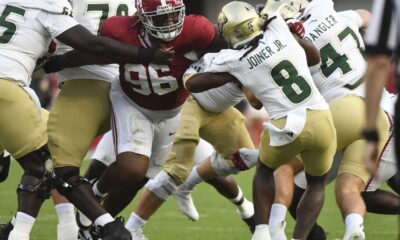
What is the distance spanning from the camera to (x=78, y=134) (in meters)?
6.67

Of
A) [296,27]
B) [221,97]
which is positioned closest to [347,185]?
[296,27]

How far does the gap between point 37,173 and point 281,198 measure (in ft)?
5.45

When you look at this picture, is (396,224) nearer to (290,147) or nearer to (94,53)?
(290,147)

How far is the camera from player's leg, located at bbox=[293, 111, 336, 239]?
20.5 ft

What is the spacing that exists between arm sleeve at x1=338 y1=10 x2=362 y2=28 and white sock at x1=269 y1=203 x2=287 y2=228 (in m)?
1.42

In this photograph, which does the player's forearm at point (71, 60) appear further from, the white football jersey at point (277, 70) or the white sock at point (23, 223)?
the white sock at point (23, 223)

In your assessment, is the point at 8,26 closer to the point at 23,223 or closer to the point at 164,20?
the point at 164,20

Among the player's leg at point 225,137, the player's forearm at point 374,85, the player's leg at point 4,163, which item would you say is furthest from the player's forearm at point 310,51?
the player's leg at point 4,163

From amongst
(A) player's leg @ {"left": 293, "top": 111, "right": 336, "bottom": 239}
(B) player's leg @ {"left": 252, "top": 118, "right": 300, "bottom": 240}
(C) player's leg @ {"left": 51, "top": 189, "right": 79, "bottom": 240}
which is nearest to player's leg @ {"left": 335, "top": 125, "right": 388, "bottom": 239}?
(A) player's leg @ {"left": 293, "top": 111, "right": 336, "bottom": 239}

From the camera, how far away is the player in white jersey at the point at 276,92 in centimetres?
623

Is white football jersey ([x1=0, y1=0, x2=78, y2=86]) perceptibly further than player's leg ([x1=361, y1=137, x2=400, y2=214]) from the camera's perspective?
No

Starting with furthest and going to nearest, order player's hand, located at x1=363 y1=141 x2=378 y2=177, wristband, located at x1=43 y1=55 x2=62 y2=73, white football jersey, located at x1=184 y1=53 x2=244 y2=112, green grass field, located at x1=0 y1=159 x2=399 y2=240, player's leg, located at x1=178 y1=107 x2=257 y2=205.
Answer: green grass field, located at x1=0 y1=159 x2=399 y2=240 < player's leg, located at x1=178 y1=107 x2=257 y2=205 < white football jersey, located at x1=184 y1=53 x2=244 y2=112 < wristband, located at x1=43 y1=55 x2=62 y2=73 < player's hand, located at x1=363 y1=141 x2=378 y2=177

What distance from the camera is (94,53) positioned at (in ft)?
20.5

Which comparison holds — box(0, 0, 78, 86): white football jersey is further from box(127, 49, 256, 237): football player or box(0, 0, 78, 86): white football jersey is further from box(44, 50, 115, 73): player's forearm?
box(127, 49, 256, 237): football player
